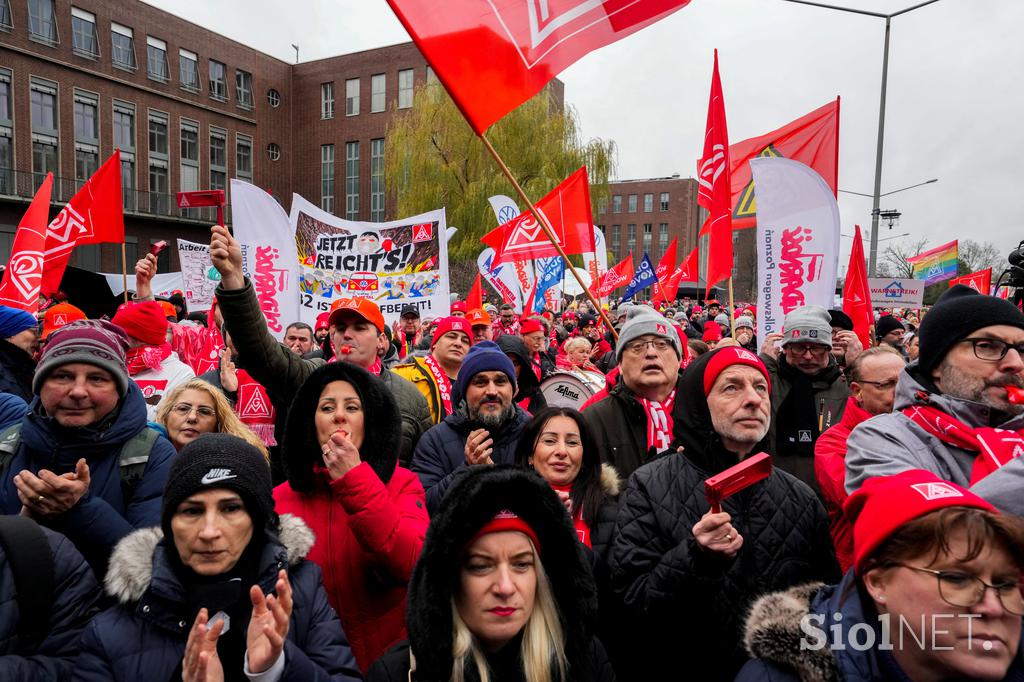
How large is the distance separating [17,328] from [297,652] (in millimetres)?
3688

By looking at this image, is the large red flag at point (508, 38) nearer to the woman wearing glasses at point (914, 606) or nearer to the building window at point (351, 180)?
the woman wearing glasses at point (914, 606)

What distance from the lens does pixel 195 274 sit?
1191 centimetres

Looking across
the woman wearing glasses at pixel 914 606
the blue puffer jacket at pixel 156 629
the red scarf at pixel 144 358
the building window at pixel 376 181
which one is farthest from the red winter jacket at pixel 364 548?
the building window at pixel 376 181

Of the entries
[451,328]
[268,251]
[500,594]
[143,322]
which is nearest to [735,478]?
[500,594]

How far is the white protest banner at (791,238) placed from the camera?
5434 millimetres

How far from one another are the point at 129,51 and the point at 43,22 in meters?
3.76

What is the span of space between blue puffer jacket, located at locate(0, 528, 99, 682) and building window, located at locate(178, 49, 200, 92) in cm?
3930

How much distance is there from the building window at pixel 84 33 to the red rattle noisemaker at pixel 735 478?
125 ft

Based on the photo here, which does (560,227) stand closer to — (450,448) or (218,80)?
(450,448)

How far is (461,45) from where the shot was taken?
3281 millimetres

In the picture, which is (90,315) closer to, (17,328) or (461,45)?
(17,328)

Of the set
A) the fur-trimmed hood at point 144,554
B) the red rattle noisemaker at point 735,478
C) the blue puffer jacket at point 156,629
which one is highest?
the red rattle noisemaker at point 735,478

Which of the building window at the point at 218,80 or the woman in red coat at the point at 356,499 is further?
the building window at the point at 218,80

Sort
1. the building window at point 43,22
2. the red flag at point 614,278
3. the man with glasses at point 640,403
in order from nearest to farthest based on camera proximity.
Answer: the man with glasses at point 640,403 → the red flag at point 614,278 → the building window at point 43,22
